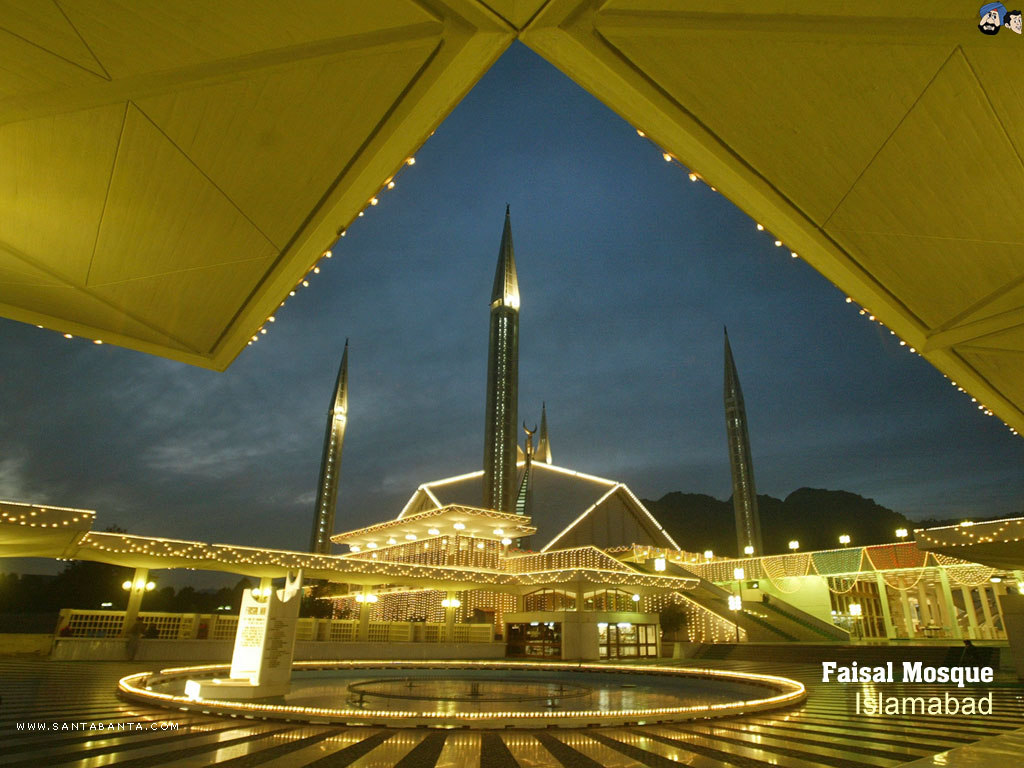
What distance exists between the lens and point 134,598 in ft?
66.4

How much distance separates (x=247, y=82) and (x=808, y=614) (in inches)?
1179

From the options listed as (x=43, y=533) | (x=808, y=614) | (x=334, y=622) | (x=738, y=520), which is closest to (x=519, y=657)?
(x=334, y=622)

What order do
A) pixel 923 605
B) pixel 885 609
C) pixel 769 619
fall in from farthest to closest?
pixel 923 605 → pixel 885 609 → pixel 769 619

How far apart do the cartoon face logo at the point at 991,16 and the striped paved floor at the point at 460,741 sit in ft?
20.3

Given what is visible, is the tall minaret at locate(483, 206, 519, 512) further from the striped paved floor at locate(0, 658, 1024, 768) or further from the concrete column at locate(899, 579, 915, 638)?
the striped paved floor at locate(0, 658, 1024, 768)

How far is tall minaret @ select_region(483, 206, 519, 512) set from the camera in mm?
41625

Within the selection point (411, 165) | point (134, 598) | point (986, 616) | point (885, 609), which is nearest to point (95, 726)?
point (411, 165)

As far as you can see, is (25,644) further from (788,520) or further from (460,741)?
(788,520)

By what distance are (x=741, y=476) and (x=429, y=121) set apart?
5408cm

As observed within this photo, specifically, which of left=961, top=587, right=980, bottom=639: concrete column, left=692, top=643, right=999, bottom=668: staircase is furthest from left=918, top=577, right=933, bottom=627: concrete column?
left=692, top=643, right=999, bottom=668: staircase

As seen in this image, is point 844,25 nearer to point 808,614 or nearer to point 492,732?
point 492,732

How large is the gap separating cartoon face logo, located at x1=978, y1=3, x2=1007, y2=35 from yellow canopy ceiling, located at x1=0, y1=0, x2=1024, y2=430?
3.9 inches

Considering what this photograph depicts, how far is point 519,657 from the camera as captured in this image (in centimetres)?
2516

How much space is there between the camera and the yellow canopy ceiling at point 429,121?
14.4ft
